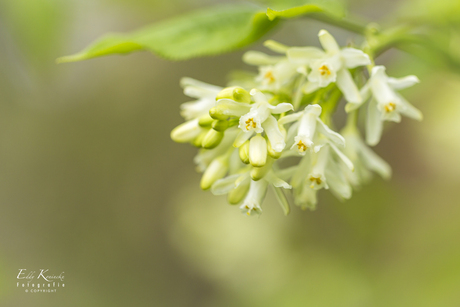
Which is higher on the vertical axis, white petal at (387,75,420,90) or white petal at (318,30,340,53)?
white petal at (318,30,340,53)

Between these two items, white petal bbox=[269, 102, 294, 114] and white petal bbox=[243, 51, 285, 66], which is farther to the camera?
white petal bbox=[243, 51, 285, 66]

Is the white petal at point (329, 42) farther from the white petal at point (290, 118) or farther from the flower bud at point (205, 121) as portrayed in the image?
the flower bud at point (205, 121)

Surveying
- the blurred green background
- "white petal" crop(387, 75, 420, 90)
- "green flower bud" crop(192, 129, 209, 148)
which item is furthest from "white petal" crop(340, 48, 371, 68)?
the blurred green background

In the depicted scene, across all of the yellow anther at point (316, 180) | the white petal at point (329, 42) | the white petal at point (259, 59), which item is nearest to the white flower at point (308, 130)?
the yellow anther at point (316, 180)

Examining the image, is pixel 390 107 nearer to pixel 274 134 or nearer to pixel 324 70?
pixel 324 70

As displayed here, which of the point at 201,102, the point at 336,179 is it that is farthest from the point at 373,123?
the point at 201,102

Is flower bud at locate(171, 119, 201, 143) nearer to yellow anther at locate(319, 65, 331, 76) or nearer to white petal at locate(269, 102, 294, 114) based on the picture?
white petal at locate(269, 102, 294, 114)
